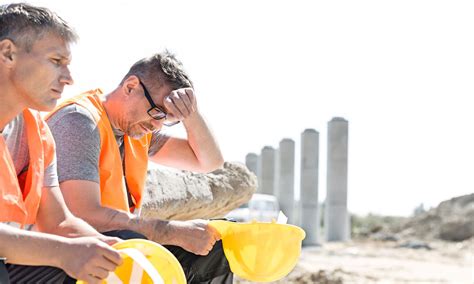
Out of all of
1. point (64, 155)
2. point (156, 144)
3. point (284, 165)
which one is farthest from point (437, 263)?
point (64, 155)

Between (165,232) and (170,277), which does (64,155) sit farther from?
(170,277)

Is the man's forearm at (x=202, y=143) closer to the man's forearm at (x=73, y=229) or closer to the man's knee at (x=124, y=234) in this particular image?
the man's knee at (x=124, y=234)

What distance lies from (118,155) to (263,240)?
723 mm

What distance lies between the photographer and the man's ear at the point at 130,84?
3.58 m

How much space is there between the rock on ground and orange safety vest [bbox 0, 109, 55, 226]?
2.60m

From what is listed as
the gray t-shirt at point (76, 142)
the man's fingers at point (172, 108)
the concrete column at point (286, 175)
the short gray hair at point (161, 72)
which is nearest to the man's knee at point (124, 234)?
the gray t-shirt at point (76, 142)

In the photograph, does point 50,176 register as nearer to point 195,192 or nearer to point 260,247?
point 260,247

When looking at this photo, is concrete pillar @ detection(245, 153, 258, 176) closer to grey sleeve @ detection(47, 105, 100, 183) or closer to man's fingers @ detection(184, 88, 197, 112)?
man's fingers @ detection(184, 88, 197, 112)

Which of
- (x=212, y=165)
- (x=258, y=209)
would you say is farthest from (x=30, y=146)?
(x=258, y=209)

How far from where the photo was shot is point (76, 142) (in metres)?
3.33

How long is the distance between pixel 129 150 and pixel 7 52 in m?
1.17

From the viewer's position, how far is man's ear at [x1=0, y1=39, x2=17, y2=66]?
2650mm

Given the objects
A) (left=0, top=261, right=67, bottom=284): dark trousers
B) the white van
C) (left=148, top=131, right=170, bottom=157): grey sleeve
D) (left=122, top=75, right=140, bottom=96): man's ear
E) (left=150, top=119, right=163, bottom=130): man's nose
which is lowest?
the white van

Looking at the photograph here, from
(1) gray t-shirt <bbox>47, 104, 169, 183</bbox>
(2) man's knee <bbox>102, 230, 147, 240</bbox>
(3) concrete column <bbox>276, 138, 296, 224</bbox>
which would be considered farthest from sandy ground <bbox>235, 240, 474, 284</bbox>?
(2) man's knee <bbox>102, 230, 147, 240</bbox>
